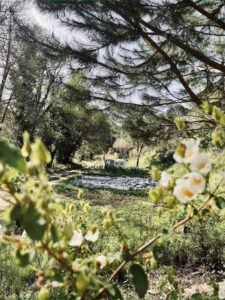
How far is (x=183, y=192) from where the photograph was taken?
409mm

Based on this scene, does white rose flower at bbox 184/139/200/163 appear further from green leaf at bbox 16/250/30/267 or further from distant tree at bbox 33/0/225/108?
distant tree at bbox 33/0/225/108

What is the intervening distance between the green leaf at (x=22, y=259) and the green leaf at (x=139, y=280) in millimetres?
202

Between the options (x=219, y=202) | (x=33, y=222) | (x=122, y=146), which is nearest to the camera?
(x=33, y=222)

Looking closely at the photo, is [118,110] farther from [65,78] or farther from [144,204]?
[144,204]

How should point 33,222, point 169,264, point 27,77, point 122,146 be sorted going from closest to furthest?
point 33,222
point 169,264
point 27,77
point 122,146

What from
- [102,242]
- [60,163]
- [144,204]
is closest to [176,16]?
[102,242]

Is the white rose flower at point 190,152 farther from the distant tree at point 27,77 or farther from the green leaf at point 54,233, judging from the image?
the distant tree at point 27,77

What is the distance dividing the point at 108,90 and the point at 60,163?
14.8 metres

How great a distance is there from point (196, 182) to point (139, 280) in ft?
0.73

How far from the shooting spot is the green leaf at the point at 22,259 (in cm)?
34

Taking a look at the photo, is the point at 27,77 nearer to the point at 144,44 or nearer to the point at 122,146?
the point at 144,44

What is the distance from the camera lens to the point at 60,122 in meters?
15.2

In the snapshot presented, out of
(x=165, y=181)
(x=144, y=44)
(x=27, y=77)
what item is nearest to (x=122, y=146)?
(x=27, y=77)

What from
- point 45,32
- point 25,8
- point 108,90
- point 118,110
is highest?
point 25,8
